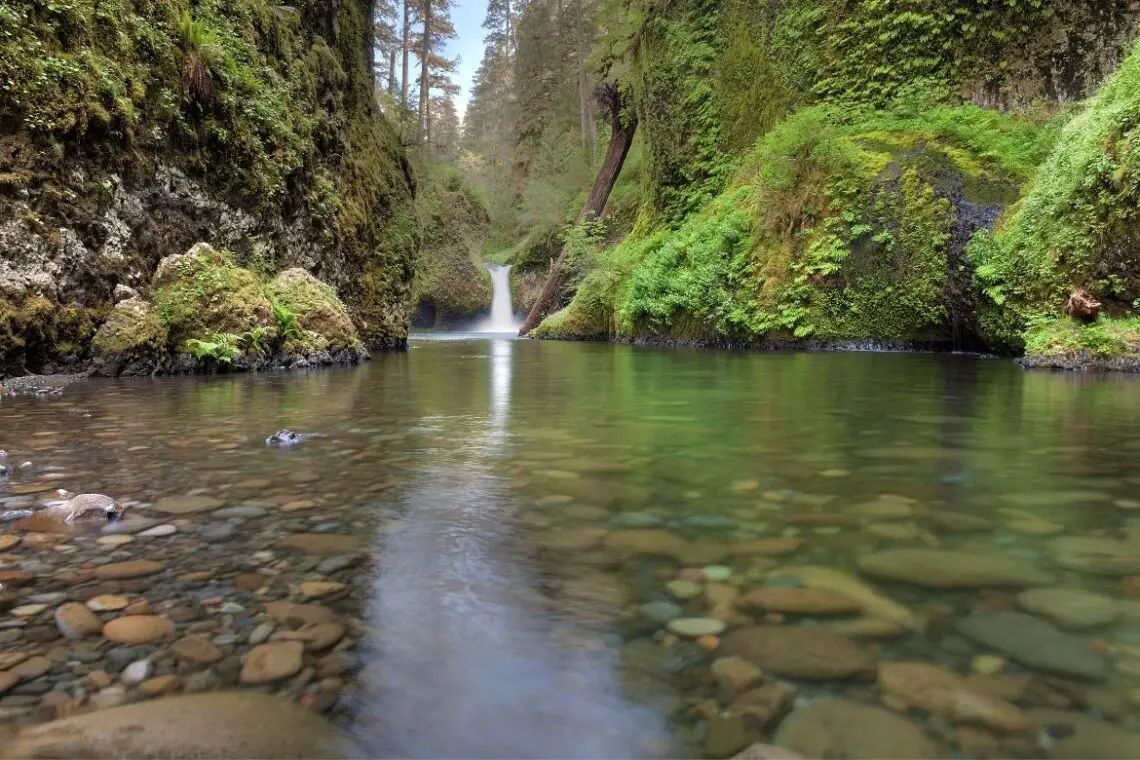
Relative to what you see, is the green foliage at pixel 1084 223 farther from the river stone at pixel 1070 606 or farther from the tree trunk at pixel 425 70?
the tree trunk at pixel 425 70

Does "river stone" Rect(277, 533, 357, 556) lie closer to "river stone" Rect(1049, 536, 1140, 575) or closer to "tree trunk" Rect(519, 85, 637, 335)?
"river stone" Rect(1049, 536, 1140, 575)

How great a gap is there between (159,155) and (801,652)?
10586mm

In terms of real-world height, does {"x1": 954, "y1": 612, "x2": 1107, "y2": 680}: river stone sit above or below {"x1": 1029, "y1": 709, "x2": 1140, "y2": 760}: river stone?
above

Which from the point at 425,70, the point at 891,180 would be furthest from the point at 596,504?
the point at 425,70

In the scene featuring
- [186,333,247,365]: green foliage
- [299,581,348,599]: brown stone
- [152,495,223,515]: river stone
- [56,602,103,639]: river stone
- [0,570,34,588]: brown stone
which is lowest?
Result: [299,581,348,599]: brown stone

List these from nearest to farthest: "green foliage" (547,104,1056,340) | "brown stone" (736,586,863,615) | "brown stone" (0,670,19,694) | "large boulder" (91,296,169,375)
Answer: "brown stone" (0,670,19,694) → "brown stone" (736,586,863,615) → "large boulder" (91,296,169,375) → "green foliage" (547,104,1056,340)

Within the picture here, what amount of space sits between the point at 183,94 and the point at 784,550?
1071cm

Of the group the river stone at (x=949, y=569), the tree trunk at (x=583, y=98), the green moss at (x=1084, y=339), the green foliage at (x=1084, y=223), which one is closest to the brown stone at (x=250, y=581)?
the river stone at (x=949, y=569)

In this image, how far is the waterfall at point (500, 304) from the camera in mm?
34375

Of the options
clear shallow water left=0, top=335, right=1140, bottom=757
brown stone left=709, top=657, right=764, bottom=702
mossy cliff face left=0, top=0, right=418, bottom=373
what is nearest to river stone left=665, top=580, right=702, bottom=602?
clear shallow water left=0, top=335, right=1140, bottom=757

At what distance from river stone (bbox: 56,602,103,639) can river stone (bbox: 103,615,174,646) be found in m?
0.03

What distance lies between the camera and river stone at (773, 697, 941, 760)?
1.20 meters

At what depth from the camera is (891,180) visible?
→ 13781 millimetres

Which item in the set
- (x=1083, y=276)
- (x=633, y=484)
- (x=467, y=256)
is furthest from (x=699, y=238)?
(x=467, y=256)
